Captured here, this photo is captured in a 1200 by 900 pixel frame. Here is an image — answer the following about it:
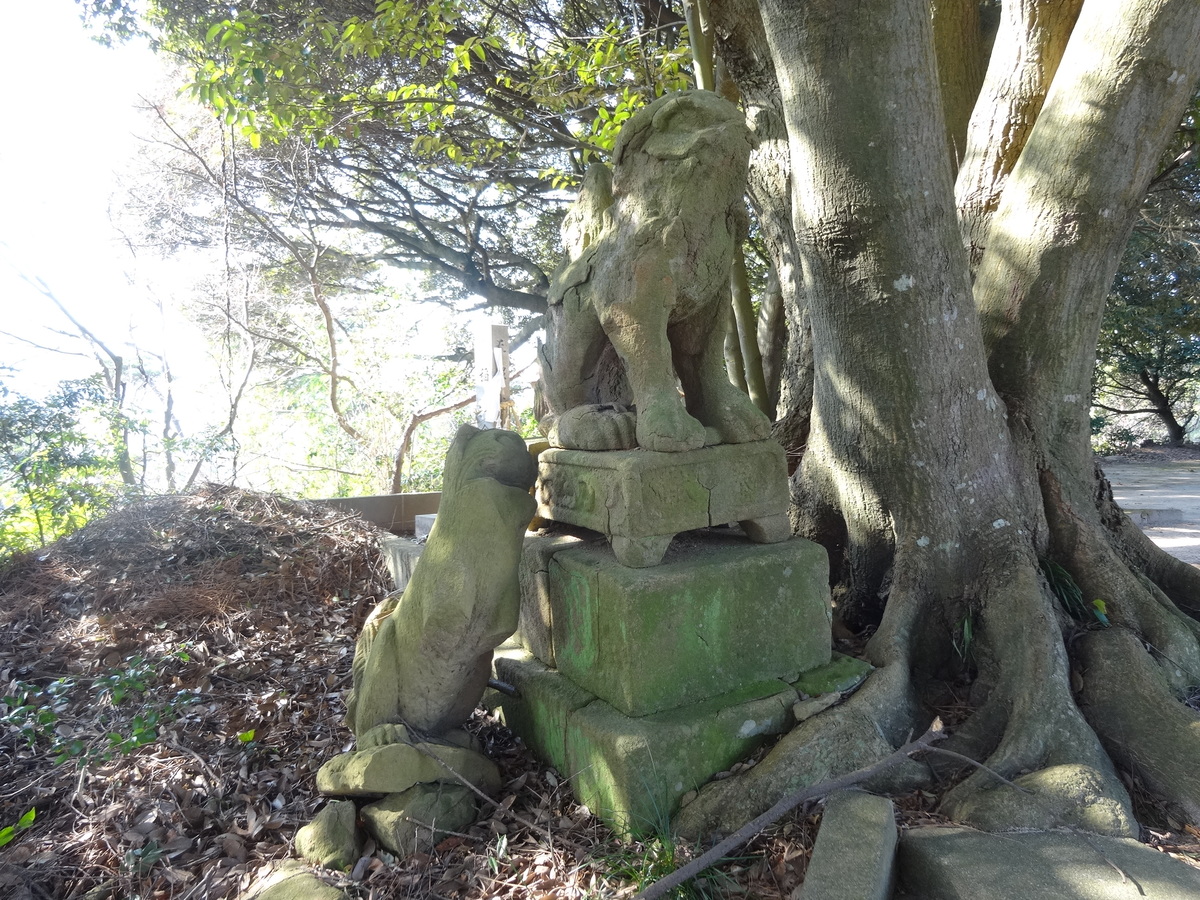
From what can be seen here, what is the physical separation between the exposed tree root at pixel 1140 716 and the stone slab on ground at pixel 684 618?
829 mm

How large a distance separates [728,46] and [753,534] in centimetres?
284

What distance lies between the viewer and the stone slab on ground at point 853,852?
1.44 metres

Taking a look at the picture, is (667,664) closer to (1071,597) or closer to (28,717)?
(1071,597)

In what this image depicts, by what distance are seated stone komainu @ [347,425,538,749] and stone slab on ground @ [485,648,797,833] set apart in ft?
1.00

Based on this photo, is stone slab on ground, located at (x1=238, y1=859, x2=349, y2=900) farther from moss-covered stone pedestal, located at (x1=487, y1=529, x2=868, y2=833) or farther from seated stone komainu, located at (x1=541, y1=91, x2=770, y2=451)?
seated stone komainu, located at (x1=541, y1=91, x2=770, y2=451)

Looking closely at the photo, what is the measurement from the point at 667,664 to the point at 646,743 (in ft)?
0.73

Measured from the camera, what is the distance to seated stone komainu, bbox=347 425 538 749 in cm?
195

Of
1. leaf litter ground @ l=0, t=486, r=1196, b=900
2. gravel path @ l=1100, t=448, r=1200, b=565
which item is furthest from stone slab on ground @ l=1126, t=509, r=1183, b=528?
leaf litter ground @ l=0, t=486, r=1196, b=900

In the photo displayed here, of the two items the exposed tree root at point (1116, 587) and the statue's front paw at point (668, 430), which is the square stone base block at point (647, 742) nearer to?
the statue's front paw at point (668, 430)

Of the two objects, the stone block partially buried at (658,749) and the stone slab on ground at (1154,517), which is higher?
the stone block partially buried at (658,749)

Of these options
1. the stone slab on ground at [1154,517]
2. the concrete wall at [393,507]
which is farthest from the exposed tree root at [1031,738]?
the stone slab on ground at [1154,517]

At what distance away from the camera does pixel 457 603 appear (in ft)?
6.32

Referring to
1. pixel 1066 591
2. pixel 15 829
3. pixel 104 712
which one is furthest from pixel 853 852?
pixel 104 712

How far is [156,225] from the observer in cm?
823
